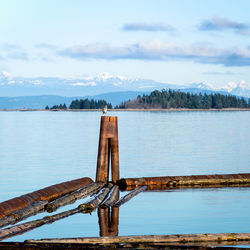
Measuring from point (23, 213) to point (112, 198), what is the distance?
4.90 m

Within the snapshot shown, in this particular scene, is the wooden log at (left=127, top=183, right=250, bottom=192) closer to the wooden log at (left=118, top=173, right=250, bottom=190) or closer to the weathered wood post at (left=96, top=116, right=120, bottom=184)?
the wooden log at (left=118, top=173, right=250, bottom=190)

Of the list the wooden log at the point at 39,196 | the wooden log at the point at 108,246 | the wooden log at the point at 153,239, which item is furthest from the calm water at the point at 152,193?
the wooden log at the point at 153,239

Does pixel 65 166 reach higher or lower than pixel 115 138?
lower

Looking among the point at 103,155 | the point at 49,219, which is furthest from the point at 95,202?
the point at 103,155

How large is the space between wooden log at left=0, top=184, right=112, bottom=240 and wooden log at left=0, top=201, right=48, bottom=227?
112cm

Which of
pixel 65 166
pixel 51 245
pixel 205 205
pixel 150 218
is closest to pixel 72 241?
pixel 51 245

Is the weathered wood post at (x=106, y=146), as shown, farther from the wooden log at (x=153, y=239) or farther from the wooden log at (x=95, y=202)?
the wooden log at (x=153, y=239)

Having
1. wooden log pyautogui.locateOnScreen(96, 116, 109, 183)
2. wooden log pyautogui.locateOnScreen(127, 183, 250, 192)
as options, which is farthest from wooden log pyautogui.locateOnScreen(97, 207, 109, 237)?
wooden log pyautogui.locateOnScreen(127, 183, 250, 192)

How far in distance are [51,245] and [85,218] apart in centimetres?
612

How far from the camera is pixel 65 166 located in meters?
47.8

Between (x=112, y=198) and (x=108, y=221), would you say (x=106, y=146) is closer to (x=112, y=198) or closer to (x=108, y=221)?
(x=112, y=198)

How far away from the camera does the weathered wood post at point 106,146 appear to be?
26641mm

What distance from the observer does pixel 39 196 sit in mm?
22141

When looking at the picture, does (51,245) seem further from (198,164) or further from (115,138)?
(198,164)
